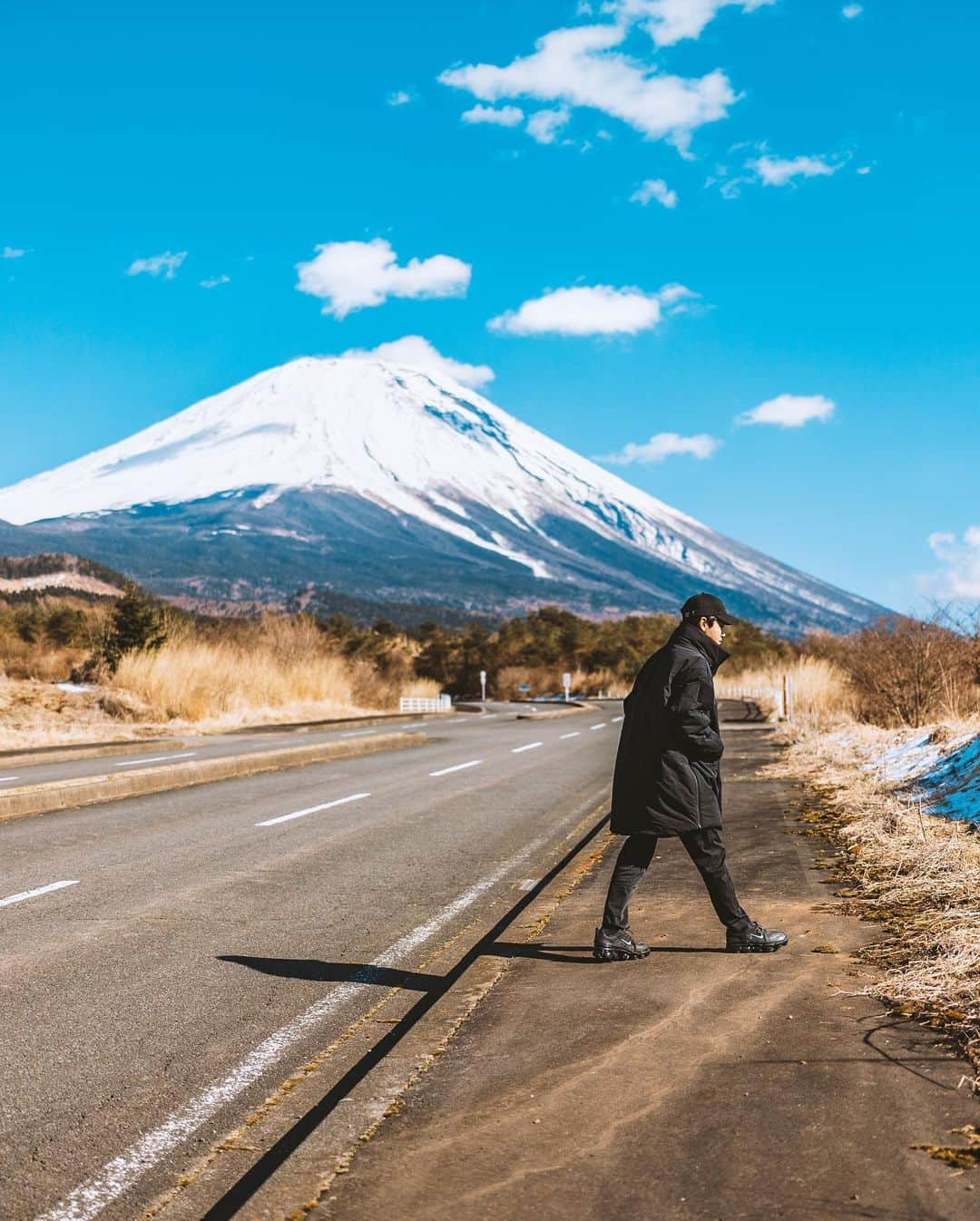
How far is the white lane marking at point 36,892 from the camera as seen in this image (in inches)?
306

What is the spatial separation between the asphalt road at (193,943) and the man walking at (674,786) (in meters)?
1.18

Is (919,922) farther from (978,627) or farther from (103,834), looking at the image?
(978,627)

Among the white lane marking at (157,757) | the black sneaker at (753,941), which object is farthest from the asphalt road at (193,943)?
the white lane marking at (157,757)

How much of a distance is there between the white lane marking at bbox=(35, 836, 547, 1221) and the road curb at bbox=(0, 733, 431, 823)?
7.23 metres

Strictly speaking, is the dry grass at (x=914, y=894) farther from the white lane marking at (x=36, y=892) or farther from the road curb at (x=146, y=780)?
the road curb at (x=146, y=780)

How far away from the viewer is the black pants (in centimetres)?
598

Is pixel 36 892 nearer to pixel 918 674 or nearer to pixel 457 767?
pixel 457 767

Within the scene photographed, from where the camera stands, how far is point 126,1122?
4.06 m

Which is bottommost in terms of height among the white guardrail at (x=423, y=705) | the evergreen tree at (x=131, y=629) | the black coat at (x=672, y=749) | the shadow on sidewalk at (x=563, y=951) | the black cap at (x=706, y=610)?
the white guardrail at (x=423, y=705)

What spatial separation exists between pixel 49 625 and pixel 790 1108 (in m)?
41.4

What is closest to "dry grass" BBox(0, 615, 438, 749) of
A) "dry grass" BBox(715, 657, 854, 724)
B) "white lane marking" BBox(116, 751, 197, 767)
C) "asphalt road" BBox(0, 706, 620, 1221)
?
"white lane marking" BBox(116, 751, 197, 767)

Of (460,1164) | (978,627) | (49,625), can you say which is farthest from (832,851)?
(49,625)

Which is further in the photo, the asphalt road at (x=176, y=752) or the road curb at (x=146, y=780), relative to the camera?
the asphalt road at (x=176, y=752)

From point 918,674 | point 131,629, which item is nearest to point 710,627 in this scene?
point 918,674
